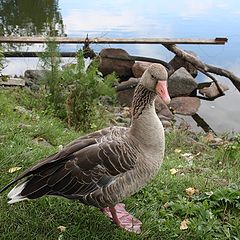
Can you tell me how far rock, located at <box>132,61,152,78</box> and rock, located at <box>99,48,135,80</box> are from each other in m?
0.28

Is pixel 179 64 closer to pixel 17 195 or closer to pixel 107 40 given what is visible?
pixel 107 40

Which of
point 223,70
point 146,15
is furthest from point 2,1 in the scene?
point 223,70

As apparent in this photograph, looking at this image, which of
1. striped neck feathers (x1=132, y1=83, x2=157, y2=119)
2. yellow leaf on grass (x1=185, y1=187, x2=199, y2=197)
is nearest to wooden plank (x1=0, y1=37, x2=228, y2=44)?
yellow leaf on grass (x1=185, y1=187, x2=199, y2=197)

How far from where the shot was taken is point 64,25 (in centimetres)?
1575

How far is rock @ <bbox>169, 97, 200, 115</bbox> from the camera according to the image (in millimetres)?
10883

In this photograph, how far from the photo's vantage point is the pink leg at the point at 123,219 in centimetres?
355

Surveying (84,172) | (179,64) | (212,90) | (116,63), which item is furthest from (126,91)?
(84,172)

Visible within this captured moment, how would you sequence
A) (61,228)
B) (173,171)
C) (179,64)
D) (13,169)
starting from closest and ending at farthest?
(61,228) → (13,169) → (173,171) → (179,64)

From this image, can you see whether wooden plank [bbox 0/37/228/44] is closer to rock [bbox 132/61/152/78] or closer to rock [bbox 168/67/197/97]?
rock [bbox 132/61/152/78]

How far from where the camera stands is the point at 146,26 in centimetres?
1598

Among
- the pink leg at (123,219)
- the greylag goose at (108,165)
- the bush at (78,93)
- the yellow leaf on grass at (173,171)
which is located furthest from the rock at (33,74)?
the greylag goose at (108,165)

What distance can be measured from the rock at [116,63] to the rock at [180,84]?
133 centimetres

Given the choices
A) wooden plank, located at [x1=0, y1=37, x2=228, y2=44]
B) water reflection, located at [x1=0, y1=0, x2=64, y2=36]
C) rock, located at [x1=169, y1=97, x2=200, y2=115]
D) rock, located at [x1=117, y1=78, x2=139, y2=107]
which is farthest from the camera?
water reflection, located at [x1=0, y1=0, x2=64, y2=36]

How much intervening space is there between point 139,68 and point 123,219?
8556mm
